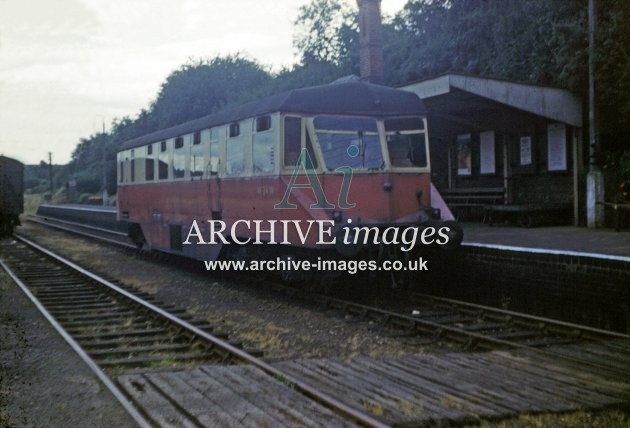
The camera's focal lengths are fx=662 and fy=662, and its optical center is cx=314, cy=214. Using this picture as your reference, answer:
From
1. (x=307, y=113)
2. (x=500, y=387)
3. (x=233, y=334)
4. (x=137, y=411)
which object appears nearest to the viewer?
(x=137, y=411)

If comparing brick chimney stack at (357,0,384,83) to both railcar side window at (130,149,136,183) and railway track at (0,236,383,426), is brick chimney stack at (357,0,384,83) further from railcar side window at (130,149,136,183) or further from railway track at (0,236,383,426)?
railway track at (0,236,383,426)

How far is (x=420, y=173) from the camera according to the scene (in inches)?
407

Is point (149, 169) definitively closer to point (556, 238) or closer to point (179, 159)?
point (179, 159)

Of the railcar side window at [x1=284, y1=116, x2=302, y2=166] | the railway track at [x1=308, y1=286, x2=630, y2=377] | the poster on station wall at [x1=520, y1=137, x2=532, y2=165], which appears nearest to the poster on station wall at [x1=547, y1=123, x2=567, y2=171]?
the poster on station wall at [x1=520, y1=137, x2=532, y2=165]

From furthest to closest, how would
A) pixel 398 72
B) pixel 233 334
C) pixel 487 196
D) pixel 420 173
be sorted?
pixel 398 72
pixel 487 196
pixel 420 173
pixel 233 334

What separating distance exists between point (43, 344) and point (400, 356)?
3.92 meters

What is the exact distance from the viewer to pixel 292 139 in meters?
9.64

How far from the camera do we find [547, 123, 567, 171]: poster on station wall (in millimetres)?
15195

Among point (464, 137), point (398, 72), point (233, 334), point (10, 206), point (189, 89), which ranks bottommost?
point (233, 334)

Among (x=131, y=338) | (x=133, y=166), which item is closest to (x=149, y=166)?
Result: (x=133, y=166)

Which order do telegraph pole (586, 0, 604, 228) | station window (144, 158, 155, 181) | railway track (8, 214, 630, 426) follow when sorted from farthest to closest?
station window (144, 158, 155, 181) < telegraph pole (586, 0, 604, 228) < railway track (8, 214, 630, 426)

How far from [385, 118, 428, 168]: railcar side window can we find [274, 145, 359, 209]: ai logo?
2.98 feet

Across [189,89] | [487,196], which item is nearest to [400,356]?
[487,196]

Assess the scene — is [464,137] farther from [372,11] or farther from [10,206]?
[10,206]
